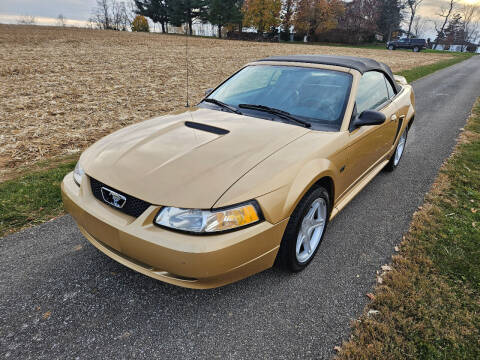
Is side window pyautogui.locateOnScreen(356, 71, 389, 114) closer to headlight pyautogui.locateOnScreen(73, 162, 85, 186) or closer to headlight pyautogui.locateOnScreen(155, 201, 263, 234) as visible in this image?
headlight pyautogui.locateOnScreen(155, 201, 263, 234)

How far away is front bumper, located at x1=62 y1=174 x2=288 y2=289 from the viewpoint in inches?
68.2

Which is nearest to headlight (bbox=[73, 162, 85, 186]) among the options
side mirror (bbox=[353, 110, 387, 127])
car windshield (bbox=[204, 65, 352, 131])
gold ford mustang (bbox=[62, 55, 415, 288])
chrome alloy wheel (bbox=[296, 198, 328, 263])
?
gold ford mustang (bbox=[62, 55, 415, 288])

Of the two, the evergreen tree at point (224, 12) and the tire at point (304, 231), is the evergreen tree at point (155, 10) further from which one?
the tire at point (304, 231)

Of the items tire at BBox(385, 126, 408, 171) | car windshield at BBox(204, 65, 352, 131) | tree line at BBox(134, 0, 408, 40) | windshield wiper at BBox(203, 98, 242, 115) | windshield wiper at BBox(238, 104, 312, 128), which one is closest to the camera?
windshield wiper at BBox(238, 104, 312, 128)

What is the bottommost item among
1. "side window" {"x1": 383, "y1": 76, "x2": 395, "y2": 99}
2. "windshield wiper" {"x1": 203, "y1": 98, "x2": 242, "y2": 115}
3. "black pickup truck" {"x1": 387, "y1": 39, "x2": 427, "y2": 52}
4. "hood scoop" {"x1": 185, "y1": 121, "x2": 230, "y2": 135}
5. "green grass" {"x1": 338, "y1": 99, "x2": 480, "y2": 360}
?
"green grass" {"x1": 338, "y1": 99, "x2": 480, "y2": 360}

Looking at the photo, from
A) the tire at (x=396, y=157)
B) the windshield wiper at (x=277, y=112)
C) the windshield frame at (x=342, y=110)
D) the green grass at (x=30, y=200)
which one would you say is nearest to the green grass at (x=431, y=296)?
the tire at (x=396, y=157)

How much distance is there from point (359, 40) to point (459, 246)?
63.4 m

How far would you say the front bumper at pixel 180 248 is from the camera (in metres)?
1.73

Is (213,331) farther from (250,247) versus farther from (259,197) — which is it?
(259,197)

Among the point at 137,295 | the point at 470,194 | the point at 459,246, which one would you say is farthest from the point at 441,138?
the point at 137,295

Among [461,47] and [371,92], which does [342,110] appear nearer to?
[371,92]

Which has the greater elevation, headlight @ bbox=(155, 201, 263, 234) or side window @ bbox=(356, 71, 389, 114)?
side window @ bbox=(356, 71, 389, 114)

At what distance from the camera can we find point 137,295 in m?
2.20

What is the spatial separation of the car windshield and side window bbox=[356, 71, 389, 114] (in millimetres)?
218
